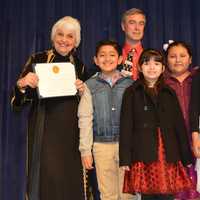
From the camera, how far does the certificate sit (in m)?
2.01

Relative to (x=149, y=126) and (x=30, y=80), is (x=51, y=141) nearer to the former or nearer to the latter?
(x=30, y=80)

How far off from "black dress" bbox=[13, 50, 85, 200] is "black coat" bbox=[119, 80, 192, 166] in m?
0.34

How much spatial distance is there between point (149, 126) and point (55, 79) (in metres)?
0.57

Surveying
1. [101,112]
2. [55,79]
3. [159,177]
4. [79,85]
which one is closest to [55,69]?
[55,79]

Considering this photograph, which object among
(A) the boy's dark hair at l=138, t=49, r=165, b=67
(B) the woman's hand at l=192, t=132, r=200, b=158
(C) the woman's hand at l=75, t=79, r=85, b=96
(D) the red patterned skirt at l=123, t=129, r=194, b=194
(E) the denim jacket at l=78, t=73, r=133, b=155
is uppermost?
(A) the boy's dark hair at l=138, t=49, r=165, b=67

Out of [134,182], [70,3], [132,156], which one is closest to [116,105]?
[132,156]

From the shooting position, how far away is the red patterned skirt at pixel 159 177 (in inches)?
71.7

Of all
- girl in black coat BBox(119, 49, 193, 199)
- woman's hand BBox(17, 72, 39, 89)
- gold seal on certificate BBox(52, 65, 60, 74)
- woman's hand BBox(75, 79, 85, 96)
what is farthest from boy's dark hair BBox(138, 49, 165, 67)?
woman's hand BBox(17, 72, 39, 89)

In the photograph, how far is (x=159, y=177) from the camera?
1828mm

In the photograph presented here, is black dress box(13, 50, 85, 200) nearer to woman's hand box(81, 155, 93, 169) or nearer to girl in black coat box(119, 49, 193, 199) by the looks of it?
woman's hand box(81, 155, 93, 169)

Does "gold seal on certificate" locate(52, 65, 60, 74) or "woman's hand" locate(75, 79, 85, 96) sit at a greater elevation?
"gold seal on certificate" locate(52, 65, 60, 74)

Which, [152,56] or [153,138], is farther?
[152,56]

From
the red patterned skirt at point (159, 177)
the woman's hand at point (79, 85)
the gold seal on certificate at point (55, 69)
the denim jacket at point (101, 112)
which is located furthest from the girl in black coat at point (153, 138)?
the gold seal on certificate at point (55, 69)

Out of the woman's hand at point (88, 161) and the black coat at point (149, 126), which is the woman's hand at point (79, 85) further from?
the woman's hand at point (88, 161)
